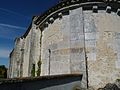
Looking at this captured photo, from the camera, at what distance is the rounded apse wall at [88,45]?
9.36 metres

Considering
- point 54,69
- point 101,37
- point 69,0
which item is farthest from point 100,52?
point 69,0

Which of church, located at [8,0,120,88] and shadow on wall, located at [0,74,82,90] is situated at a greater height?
church, located at [8,0,120,88]

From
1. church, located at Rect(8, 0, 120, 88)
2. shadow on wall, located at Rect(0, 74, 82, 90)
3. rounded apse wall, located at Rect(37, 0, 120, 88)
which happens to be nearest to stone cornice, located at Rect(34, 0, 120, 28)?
church, located at Rect(8, 0, 120, 88)

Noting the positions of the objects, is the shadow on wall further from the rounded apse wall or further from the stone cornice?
the stone cornice

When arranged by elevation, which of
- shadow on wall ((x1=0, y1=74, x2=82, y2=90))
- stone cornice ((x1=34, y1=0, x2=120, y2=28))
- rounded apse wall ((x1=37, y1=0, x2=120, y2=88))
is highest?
stone cornice ((x1=34, y1=0, x2=120, y2=28))

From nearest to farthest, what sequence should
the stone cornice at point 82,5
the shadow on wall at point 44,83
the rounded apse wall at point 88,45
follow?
the shadow on wall at point 44,83 → the rounded apse wall at point 88,45 → the stone cornice at point 82,5

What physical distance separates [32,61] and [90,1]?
6250mm

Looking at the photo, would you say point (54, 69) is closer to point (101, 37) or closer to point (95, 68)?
point (95, 68)

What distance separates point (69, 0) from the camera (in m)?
10.6

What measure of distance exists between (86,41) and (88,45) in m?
0.26

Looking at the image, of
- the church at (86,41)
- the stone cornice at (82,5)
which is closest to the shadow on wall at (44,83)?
the church at (86,41)

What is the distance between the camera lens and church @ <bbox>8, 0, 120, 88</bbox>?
9375 mm

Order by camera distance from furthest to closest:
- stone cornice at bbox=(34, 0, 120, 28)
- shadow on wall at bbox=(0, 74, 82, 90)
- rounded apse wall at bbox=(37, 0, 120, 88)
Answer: stone cornice at bbox=(34, 0, 120, 28) < rounded apse wall at bbox=(37, 0, 120, 88) < shadow on wall at bbox=(0, 74, 82, 90)

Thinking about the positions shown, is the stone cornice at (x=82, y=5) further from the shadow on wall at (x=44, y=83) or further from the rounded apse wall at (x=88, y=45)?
the shadow on wall at (x=44, y=83)
